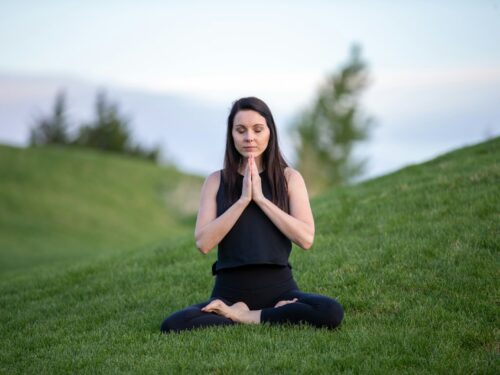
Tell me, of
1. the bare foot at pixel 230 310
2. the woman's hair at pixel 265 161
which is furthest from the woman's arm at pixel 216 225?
the bare foot at pixel 230 310

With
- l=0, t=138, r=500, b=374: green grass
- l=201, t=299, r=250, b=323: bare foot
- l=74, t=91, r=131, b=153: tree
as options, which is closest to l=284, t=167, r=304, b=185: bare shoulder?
l=201, t=299, r=250, b=323: bare foot

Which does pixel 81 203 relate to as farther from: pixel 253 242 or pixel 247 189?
pixel 247 189

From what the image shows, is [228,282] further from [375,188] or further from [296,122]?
[296,122]

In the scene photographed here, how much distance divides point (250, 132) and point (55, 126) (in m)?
63.3

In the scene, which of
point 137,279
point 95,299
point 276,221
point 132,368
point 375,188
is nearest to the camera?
point 132,368

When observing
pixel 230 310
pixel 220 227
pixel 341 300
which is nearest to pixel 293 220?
pixel 220 227

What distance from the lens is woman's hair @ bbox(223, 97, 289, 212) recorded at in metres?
6.08

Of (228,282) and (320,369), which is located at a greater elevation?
(228,282)

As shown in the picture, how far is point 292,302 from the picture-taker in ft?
19.7

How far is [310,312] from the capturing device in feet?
19.5

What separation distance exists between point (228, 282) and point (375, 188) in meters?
6.91

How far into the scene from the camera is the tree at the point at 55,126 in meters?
65.7

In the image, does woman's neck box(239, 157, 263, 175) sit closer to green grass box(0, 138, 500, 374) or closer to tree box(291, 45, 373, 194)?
green grass box(0, 138, 500, 374)

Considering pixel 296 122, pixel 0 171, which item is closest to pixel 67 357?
pixel 0 171
